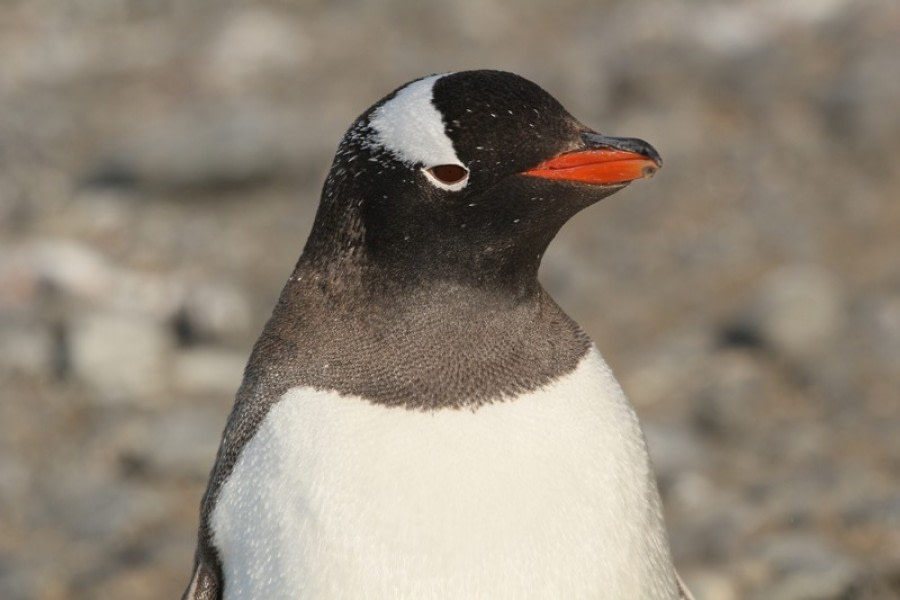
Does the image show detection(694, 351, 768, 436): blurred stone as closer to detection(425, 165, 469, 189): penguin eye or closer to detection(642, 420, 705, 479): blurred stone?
detection(642, 420, 705, 479): blurred stone

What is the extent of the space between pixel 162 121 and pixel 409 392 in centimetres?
476

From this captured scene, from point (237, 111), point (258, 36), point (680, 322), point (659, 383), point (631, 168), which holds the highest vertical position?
point (258, 36)

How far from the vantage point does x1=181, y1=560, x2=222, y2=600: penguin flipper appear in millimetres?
2553

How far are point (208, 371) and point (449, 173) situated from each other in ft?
10.00

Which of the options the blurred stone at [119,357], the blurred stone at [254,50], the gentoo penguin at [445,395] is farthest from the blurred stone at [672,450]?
the blurred stone at [254,50]

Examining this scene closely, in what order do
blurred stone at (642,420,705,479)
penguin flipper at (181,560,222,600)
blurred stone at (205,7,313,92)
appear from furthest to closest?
1. blurred stone at (205,7,313,92)
2. blurred stone at (642,420,705,479)
3. penguin flipper at (181,560,222,600)

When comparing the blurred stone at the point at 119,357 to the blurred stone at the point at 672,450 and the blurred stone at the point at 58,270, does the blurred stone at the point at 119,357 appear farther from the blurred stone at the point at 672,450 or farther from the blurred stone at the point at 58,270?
the blurred stone at the point at 672,450

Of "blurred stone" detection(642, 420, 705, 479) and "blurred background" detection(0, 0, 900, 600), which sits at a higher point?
"blurred background" detection(0, 0, 900, 600)

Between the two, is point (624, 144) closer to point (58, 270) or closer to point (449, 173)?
point (449, 173)

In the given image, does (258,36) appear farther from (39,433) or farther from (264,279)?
(39,433)

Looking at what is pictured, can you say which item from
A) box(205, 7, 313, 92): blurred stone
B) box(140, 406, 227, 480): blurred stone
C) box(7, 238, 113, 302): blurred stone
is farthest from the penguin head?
box(205, 7, 313, 92): blurred stone

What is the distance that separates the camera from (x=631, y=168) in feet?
7.37

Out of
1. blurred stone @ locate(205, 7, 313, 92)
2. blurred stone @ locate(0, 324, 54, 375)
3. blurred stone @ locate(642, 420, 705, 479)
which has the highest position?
blurred stone @ locate(205, 7, 313, 92)

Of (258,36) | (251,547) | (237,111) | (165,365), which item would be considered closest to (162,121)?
(237,111)
